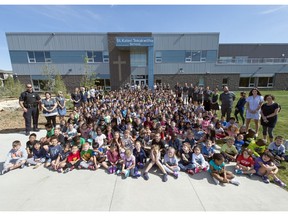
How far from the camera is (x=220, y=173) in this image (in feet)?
11.8

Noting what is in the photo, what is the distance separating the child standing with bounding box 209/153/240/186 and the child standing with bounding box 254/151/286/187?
74cm

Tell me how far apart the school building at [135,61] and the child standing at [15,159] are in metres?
16.1

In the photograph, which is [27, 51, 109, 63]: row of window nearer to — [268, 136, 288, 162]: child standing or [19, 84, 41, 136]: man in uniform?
[19, 84, 41, 136]: man in uniform

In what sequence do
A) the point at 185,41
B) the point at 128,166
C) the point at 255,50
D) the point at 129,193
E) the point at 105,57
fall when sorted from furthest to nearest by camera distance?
the point at 255,50
the point at 105,57
the point at 185,41
the point at 128,166
the point at 129,193

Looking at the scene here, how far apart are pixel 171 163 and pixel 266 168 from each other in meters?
2.28

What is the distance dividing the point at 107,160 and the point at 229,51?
1186 inches

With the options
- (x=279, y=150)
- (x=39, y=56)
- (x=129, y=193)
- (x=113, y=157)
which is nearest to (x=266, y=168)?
(x=279, y=150)

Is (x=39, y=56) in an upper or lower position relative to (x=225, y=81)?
upper

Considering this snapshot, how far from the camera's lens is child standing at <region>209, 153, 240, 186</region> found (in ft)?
11.4

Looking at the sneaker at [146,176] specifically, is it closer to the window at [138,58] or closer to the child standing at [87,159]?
the child standing at [87,159]

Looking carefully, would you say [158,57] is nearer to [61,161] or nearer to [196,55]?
[196,55]

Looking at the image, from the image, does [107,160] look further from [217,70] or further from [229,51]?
[229,51]

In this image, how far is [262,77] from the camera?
2289cm

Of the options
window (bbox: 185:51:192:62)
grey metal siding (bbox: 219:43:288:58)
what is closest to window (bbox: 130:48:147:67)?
window (bbox: 185:51:192:62)
